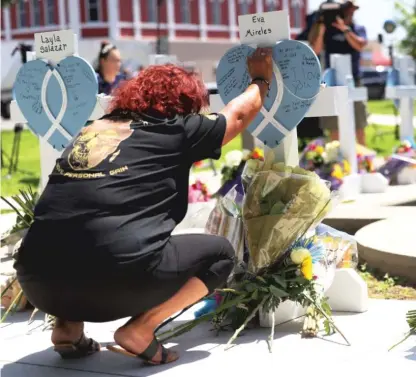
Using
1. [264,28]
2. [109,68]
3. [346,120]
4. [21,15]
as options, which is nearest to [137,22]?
[21,15]

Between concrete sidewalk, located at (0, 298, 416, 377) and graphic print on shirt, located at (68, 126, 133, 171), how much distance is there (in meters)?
0.81

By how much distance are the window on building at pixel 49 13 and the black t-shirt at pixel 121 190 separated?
41.9 m

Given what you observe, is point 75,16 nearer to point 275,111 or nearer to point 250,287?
point 275,111

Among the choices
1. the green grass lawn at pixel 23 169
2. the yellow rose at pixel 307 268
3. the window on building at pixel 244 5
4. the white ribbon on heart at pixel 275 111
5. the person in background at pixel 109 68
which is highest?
the window on building at pixel 244 5

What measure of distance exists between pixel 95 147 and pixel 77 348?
840mm

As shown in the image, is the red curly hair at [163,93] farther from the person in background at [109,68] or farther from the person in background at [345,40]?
the person in background at [345,40]

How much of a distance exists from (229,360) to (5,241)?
6.97ft

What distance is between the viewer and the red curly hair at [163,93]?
3.61 meters

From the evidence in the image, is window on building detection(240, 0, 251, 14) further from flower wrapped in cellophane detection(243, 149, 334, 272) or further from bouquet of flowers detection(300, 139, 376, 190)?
flower wrapped in cellophane detection(243, 149, 334, 272)

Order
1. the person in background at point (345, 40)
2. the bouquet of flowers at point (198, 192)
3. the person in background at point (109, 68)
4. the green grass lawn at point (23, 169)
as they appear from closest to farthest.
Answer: the bouquet of flowers at point (198, 192)
the person in background at point (109, 68)
the person in background at point (345, 40)
the green grass lawn at point (23, 169)

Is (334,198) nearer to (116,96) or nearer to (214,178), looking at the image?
(116,96)

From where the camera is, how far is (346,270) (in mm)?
4238

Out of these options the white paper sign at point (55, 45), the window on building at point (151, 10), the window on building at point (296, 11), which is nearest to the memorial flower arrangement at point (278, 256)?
the white paper sign at point (55, 45)

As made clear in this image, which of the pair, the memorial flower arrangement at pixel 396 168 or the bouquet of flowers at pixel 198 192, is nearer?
the bouquet of flowers at pixel 198 192
